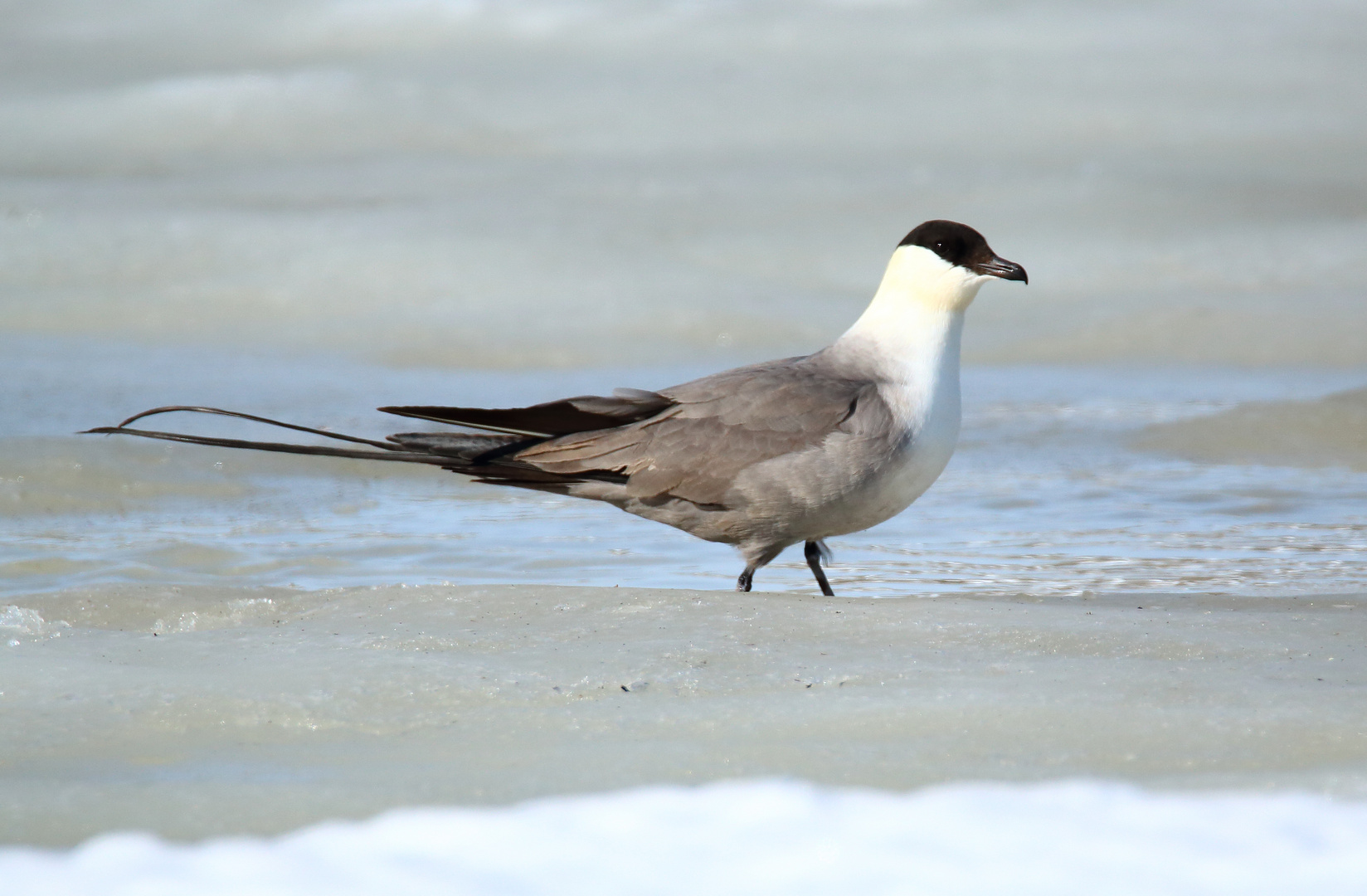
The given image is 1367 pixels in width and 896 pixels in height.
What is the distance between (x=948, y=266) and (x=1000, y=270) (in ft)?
0.45

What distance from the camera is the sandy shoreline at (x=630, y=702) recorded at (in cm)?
229

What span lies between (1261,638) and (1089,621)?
13.0 inches

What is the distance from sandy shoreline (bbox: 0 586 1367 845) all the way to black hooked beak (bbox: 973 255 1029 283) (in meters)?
1.02

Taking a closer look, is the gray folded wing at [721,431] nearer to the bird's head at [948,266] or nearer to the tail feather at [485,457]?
the tail feather at [485,457]

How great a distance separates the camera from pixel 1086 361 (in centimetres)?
859

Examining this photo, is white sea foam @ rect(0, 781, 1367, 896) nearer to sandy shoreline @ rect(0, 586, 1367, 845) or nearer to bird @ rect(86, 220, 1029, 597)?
sandy shoreline @ rect(0, 586, 1367, 845)

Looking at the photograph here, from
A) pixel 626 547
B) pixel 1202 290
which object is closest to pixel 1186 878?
pixel 626 547

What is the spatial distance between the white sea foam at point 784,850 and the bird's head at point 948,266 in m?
2.25

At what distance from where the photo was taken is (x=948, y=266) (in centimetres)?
429

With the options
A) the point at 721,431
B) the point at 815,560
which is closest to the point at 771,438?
the point at 721,431

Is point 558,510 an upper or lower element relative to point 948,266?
lower

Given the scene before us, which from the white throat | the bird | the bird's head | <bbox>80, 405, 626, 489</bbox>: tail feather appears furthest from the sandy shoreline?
the bird's head

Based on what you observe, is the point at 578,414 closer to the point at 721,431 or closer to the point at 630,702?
the point at 721,431

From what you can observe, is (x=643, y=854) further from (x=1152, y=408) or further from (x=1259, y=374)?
(x=1259, y=374)
